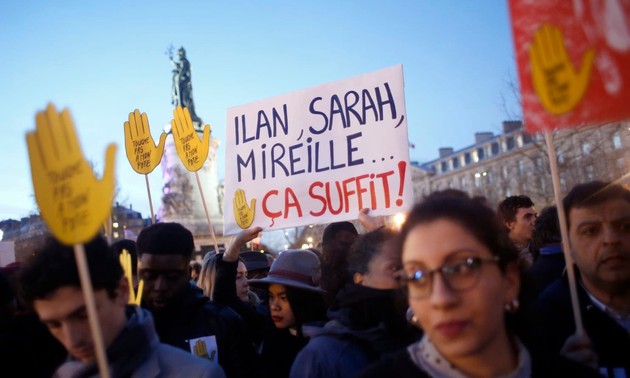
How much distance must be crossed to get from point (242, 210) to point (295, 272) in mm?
978

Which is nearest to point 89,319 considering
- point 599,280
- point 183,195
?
point 599,280

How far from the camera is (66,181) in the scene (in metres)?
1.86

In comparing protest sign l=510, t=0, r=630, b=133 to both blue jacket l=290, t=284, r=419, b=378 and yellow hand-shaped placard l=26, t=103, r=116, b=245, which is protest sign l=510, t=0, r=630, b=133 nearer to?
blue jacket l=290, t=284, r=419, b=378

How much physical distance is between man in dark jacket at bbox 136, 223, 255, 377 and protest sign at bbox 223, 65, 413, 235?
1117 mm

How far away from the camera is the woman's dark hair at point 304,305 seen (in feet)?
11.6

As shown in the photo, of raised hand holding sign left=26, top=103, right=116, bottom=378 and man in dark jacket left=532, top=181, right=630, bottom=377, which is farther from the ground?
raised hand holding sign left=26, top=103, right=116, bottom=378

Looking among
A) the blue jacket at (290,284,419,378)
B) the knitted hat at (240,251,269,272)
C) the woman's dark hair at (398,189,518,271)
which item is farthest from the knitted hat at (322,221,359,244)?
the woman's dark hair at (398,189,518,271)

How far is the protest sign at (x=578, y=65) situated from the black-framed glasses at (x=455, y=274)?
58 centimetres

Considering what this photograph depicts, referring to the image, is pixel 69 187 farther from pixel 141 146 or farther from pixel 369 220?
pixel 141 146

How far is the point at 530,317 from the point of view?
201cm

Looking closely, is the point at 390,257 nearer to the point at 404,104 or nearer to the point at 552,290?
the point at 552,290

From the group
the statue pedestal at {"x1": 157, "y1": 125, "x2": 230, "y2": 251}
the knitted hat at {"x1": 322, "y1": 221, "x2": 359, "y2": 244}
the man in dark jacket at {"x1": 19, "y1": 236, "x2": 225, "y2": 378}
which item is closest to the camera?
the man in dark jacket at {"x1": 19, "y1": 236, "x2": 225, "y2": 378}

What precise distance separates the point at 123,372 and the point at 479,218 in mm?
1265

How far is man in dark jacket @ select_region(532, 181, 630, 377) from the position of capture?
2.30 m
